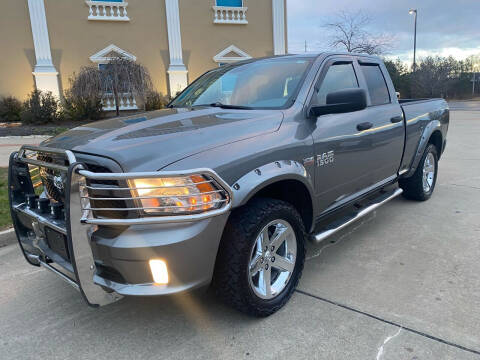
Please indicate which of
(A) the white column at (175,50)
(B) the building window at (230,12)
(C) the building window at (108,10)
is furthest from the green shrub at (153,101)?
(B) the building window at (230,12)

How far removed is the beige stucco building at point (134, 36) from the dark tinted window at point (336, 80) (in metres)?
14.3

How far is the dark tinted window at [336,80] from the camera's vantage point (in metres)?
3.29

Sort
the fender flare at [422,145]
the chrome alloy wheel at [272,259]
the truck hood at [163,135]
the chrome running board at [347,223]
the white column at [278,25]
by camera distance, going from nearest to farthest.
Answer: the truck hood at [163,135]
the chrome alloy wheel at [272,259]
the chrome running board at [347,223]
the fender flare at [422,145]
the white column at [278,25]

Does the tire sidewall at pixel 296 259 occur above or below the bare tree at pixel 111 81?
below

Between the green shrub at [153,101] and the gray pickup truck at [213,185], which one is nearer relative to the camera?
the gray pickup truck at [213,185]

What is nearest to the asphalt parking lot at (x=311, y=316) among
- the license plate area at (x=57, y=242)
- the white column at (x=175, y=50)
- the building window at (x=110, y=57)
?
the license plate area at (x=57, y=242)

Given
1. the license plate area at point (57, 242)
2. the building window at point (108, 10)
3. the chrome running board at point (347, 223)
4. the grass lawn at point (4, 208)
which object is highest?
the building window at point (108, 10)

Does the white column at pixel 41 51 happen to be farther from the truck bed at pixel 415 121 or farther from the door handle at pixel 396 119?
→ the door handle at pixel 396 119

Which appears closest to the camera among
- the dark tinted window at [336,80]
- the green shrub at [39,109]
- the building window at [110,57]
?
the dark tinted window at [336,80]

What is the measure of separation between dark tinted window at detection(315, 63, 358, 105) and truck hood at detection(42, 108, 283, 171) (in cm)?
60

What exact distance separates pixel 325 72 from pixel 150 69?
50.2 feet

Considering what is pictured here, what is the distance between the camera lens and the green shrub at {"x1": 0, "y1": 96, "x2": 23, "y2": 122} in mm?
15254

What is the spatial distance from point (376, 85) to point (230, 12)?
15.9m

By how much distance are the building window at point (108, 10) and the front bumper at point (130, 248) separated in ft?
53.1
